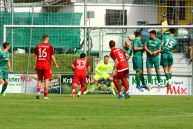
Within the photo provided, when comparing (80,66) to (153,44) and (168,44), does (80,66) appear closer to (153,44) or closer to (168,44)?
(153,44)

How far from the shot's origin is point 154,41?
31688 mm

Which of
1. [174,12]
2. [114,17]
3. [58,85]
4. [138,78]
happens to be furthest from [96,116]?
[174,12]

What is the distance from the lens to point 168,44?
32.1 m

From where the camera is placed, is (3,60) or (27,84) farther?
(27,84)

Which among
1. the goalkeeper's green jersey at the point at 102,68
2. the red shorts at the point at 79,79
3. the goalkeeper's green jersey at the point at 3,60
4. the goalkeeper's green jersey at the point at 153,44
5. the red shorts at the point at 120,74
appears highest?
the goalkeeper's green jersey at the point at 153,44

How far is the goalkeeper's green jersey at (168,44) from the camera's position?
3203cm

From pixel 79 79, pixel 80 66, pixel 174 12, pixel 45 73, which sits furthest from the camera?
pixel 174 12

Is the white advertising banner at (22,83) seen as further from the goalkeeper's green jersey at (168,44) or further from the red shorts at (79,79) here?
the goalkeeper's green jersey at (168,44)

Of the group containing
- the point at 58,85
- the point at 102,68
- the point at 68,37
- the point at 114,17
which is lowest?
the point at 58,85

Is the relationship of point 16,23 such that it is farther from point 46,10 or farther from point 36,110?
point 36,110

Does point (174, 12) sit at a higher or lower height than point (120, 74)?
higher

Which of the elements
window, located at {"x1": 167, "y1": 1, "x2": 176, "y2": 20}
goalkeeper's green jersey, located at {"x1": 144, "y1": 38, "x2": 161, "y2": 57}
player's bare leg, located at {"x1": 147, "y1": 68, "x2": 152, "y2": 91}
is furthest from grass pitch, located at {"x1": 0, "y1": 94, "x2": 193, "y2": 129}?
window, located at {"x1": 167, "y1": 1, "x2": 176, "y2": 20}

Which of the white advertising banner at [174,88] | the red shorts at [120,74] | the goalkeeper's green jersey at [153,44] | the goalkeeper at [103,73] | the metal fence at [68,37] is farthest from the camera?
the metal fence at [68,37]

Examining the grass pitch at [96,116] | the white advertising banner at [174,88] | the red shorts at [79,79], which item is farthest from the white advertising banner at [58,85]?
the grass pitch at [96,116]
